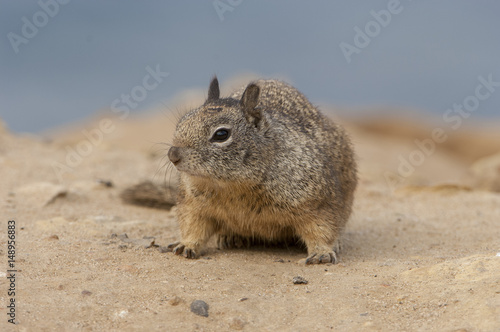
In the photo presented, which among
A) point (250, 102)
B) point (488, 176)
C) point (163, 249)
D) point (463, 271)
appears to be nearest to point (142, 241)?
point (163, 249)

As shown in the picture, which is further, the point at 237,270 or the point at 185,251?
the point at 185,251

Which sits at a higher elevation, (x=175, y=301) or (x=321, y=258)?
(x=321, y=258)

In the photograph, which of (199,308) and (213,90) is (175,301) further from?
(213,90)

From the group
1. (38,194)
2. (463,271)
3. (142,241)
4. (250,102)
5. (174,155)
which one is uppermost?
(250,102)

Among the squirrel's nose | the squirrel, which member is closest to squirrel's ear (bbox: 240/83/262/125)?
the squirrel

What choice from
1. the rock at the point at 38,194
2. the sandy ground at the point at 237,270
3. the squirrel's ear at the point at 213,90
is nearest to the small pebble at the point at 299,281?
the sandy ground at the point at 237,270

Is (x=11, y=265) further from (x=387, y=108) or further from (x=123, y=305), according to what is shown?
(x=387, y=108)

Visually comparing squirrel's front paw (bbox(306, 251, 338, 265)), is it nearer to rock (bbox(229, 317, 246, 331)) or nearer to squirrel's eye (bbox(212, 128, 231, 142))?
squirrel's eye (bbox(212, 128, 231, 142))
